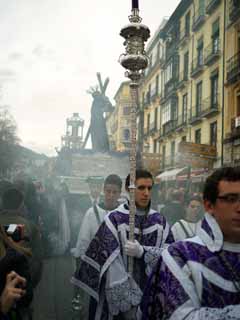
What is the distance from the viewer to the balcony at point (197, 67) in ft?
85.6

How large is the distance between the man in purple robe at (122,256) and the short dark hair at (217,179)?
3.41 ft

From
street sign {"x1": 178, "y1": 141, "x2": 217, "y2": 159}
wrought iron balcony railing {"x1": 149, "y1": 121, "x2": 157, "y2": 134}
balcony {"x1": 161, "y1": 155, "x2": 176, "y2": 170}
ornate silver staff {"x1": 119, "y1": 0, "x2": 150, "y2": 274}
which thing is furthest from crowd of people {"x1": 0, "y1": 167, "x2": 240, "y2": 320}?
wrought iron balcony railing {"x1": 149, "y1": 121, "x2": 157, "y2": 134}

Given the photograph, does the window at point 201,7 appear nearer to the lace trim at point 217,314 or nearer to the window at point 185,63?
the window at point 185,63

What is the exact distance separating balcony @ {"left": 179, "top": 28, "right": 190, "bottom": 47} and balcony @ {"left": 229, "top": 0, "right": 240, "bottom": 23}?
6.95m

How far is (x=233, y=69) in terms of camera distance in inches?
854

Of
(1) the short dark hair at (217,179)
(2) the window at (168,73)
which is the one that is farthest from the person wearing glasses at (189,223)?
(2) the window at (168,73)

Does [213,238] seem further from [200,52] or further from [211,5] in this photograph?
[200,52]

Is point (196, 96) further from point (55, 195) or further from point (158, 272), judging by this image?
point (158, 272)

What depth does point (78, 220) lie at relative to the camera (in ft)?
23.7

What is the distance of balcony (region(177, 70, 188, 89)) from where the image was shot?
29.3 meters

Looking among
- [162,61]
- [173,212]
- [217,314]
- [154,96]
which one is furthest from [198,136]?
[217,314]

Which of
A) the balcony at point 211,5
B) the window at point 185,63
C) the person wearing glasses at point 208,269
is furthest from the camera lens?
the window at point 185,63

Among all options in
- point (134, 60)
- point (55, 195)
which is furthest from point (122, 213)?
point (55, 195)

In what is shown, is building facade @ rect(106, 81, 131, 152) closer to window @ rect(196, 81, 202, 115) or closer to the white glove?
window @ rect(196, 81, 202, 115)
